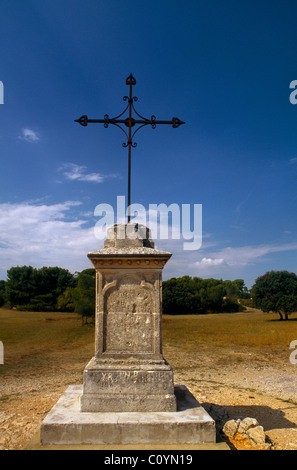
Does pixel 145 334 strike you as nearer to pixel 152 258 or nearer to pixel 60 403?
pixel 152 258

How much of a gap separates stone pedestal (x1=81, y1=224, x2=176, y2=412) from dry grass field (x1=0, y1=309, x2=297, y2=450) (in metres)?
1.59

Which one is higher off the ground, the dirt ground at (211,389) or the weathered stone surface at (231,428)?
the weathered stone surface at (231,428)

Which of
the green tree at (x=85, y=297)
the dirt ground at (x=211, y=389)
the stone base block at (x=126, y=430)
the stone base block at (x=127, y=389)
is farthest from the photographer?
the green tree at (x=85, y=297)

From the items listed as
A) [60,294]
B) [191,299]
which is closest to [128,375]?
[60,294]

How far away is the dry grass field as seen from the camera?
5785mm

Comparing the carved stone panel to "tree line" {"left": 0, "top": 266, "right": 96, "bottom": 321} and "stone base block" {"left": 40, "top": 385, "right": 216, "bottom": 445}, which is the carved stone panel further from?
"tree line" {"left": 0, "top": 266, "right": 96, "bottom": 321}

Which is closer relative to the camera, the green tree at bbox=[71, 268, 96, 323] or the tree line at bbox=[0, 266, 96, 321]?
the green tree at bbox=[71, 268, 96, 323]

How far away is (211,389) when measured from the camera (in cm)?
831

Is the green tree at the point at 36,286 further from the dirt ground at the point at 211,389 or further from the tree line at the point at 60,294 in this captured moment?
the dirt ground at the point at 211,389

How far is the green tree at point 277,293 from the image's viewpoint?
30062 millimetres

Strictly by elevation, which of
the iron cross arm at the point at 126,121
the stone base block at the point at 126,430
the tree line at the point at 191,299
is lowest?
the tree line at the point at 191,299

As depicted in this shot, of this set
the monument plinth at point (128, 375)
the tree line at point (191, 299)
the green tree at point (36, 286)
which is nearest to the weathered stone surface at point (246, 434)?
the monument plinth at point (128, 375)

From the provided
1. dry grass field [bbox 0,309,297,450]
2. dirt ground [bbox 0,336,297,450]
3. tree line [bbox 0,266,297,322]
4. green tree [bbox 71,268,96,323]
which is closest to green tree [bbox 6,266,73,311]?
tree line [bbox 0,266,297,322]
